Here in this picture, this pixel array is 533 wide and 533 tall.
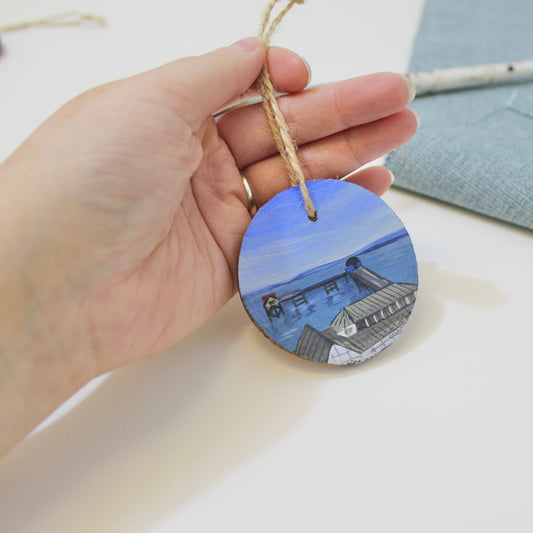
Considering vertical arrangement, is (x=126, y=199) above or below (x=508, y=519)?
above

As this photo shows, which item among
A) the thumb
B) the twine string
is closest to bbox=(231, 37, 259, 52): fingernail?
the thumb

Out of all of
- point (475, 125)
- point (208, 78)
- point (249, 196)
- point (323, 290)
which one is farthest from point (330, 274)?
point (475, 125)

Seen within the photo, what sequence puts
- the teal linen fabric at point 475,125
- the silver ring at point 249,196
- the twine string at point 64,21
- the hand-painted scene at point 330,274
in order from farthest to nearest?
the twine string at point 64,21, the teal linen fabric at point 475,125, the silver ring at point 249,196, the hand-painted scene at point 330,274

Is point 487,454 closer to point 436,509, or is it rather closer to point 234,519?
point 436,509

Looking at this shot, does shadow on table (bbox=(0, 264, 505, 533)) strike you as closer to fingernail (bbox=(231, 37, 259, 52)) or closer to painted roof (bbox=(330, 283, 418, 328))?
painted roof (bbox=(330, 283, 418, 328))

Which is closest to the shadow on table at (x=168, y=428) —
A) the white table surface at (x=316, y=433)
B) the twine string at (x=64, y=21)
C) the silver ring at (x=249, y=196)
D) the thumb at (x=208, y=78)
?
the white table surface at (x=316, y=433)

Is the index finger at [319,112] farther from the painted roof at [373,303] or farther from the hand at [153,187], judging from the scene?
the painted roof at [373,303]

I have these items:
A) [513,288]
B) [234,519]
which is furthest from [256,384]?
[513,288]
